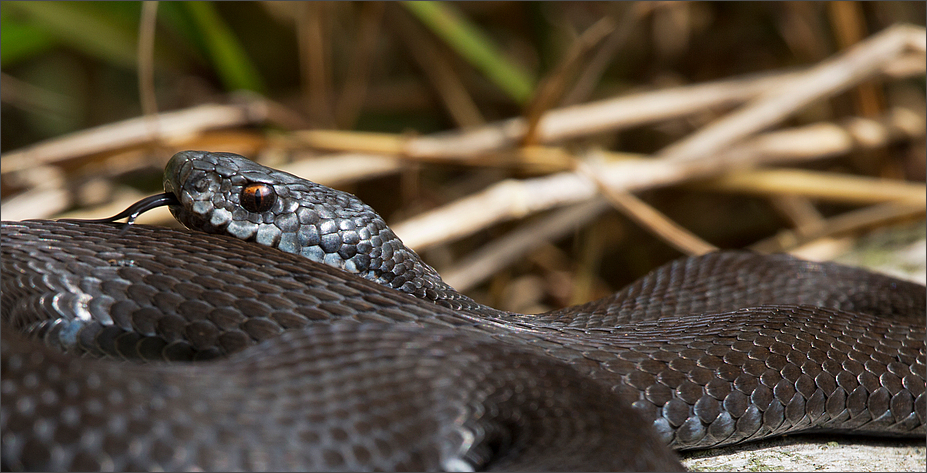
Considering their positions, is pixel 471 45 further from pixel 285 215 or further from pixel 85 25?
pixel 285 215

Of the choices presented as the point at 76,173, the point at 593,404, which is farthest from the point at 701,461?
the point at 76,173

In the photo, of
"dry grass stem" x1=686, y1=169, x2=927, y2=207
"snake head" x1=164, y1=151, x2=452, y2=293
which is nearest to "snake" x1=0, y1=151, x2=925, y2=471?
"snake head" x1=164, y1=151, x2=452, y2=293

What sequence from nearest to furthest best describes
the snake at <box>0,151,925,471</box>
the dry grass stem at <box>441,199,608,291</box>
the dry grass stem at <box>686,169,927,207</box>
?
the snake at <box>0,151,925,471</box>, the dry grass stem at <box>441,199,608,291</box>, the dry grass stem at <box>686,169,927,207</box>

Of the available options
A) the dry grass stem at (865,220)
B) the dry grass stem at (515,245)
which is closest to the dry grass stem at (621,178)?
the dry grass stem at (515,245)

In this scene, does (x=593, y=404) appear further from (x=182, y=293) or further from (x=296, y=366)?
Result: (x=182, y=293)

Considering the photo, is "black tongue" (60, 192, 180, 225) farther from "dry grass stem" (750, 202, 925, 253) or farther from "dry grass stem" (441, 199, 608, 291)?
"dry grass stem" (750, 202, 925, 253)

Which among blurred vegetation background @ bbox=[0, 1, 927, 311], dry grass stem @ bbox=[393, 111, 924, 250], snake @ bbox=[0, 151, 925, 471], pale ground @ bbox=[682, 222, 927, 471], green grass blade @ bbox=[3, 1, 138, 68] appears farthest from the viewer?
blurred vegetation background @ bbox=[0, 1, 927, 311]

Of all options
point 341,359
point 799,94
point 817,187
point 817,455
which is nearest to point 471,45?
point 799,94
